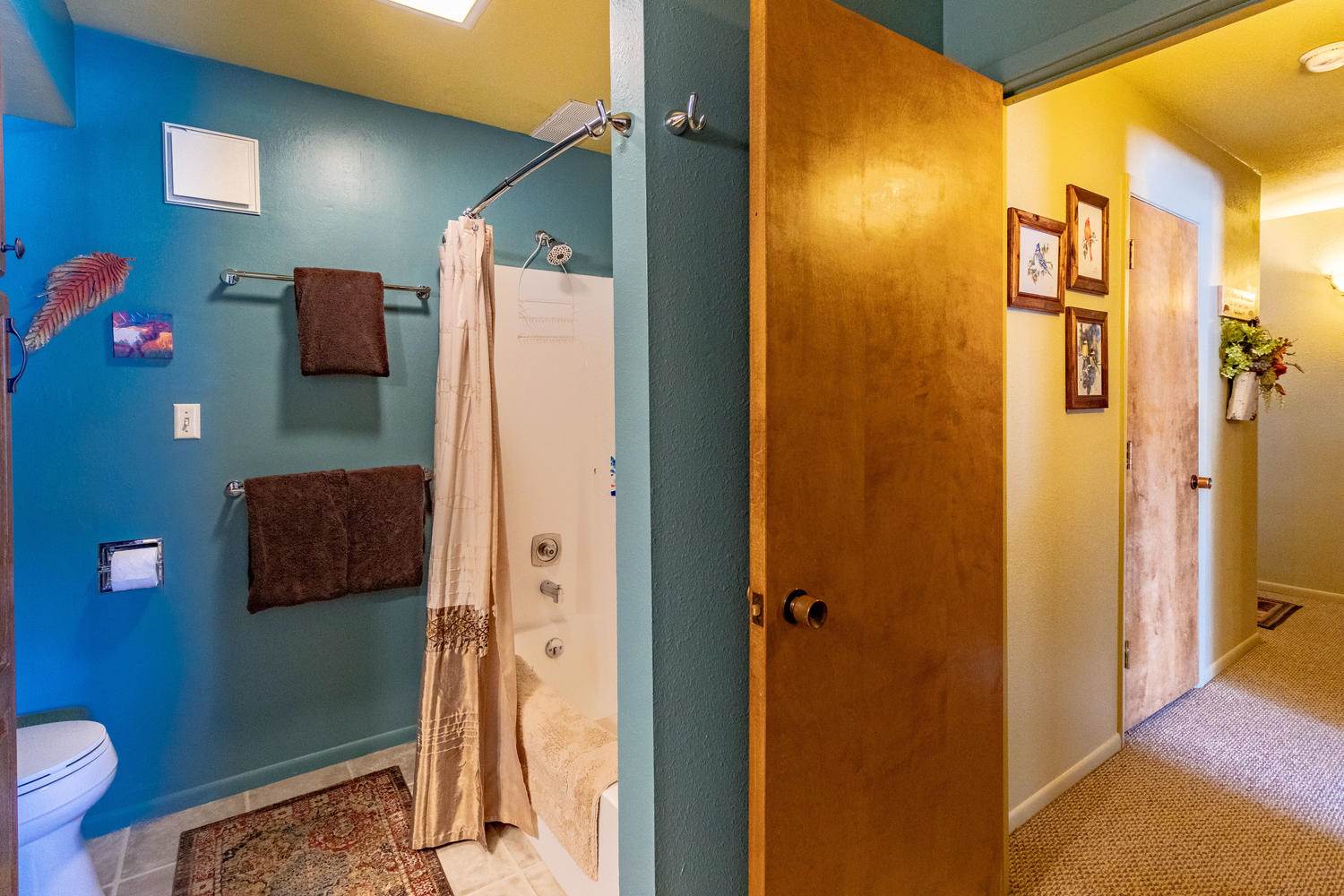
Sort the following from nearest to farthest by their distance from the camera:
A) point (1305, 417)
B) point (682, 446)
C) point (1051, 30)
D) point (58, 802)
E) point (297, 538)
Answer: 1. point (682, 446)
2. point (1051, 30)
3. point (58, 802)
4. point (297, 538)
5. point (1305, 417)

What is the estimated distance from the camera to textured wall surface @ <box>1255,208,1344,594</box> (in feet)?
13.4

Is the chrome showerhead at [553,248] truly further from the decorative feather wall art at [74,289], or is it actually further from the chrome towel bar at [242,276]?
the decorative feather wall art at [74,289]

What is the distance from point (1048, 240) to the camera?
1.99m

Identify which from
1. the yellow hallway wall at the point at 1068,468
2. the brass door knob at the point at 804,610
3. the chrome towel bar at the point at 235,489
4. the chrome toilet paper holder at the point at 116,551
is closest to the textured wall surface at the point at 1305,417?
the yellow hallway wall at the point at 1068,468

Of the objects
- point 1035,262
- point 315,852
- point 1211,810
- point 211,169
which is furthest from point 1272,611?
point 211,169

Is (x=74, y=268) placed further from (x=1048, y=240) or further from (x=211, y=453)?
(x=1048, y=240)

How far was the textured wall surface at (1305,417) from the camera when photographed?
13.4 feet

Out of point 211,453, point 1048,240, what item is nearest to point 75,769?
point 211,453

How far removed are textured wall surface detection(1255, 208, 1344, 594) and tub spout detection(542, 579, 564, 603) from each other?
4538 mm

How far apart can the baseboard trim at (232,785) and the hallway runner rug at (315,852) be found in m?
0.15

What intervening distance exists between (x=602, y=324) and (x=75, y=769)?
2248 millimetres

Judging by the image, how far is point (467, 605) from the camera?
2.00 meters

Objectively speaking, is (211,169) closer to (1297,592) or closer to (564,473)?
(564,473)

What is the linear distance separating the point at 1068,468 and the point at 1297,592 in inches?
146
